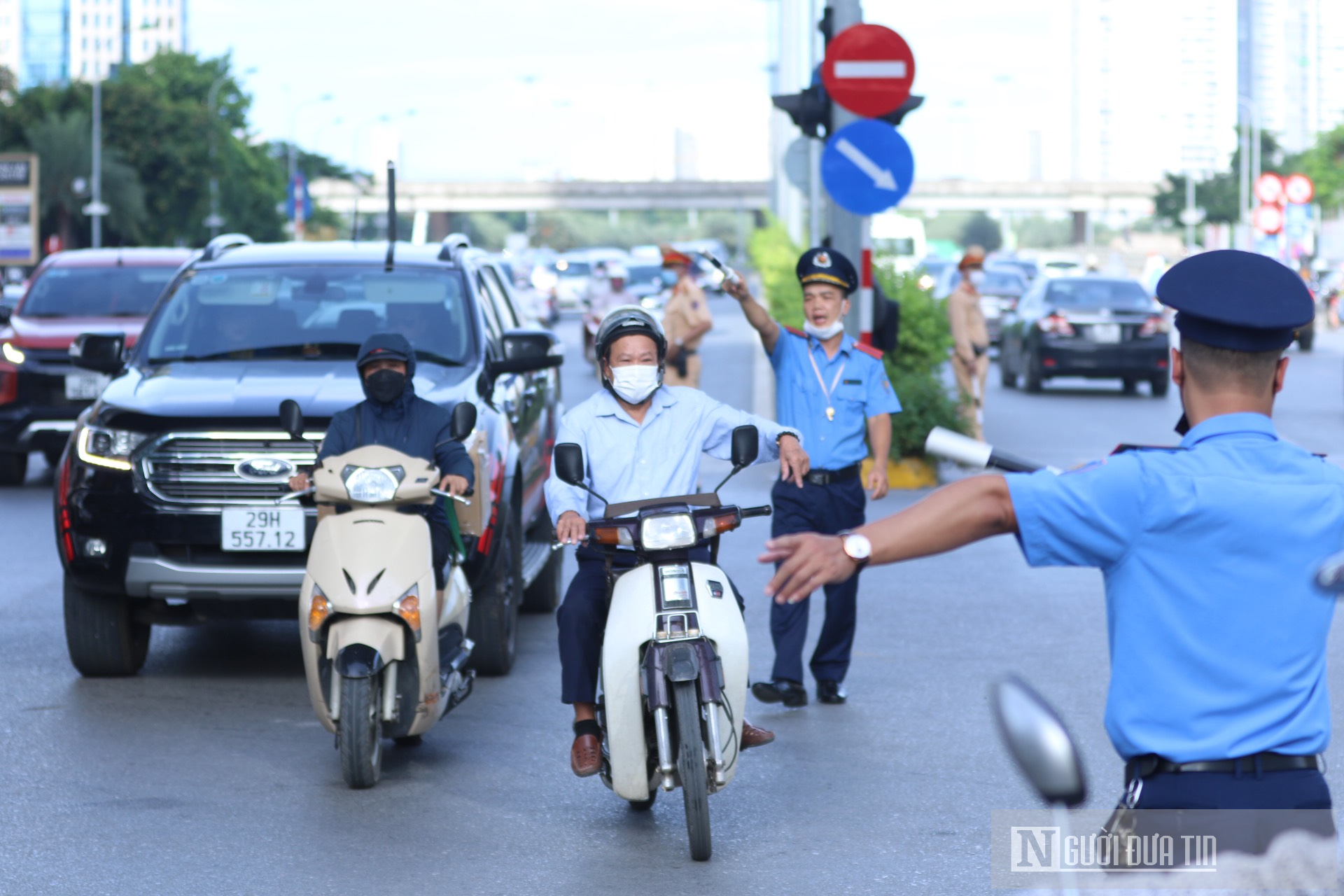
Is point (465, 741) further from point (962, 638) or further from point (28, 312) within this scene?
point (28, 312)

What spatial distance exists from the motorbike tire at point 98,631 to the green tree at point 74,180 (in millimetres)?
67711

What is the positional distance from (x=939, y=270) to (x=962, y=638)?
111 feet

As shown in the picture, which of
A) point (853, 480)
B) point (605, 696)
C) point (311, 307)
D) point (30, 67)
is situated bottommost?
point (605, 696)

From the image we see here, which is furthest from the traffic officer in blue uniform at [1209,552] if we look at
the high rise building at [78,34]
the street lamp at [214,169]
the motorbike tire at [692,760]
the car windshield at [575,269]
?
the high rise building at [78,34]

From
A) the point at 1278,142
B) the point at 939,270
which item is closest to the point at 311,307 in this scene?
the point at 939,270

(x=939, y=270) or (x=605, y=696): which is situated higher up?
(x=939, y=270)

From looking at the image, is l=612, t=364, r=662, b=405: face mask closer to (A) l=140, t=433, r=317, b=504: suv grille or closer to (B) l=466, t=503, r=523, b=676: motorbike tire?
(B) l=466, t=503, r=523, b=676: motorbike tire

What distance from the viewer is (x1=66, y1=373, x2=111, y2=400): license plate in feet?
50.5

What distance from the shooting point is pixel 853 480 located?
7.94 m

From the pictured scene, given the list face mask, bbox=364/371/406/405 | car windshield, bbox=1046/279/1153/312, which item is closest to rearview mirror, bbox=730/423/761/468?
face mask, bbox=364/371/406/405

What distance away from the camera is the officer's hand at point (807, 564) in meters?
2.83

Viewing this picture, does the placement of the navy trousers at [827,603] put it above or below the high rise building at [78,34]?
below

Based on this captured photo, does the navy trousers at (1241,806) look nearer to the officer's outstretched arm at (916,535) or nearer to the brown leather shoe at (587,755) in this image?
the officer's outstretched arm at (916,535)

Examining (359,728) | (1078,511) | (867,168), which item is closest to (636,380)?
(359,728)
